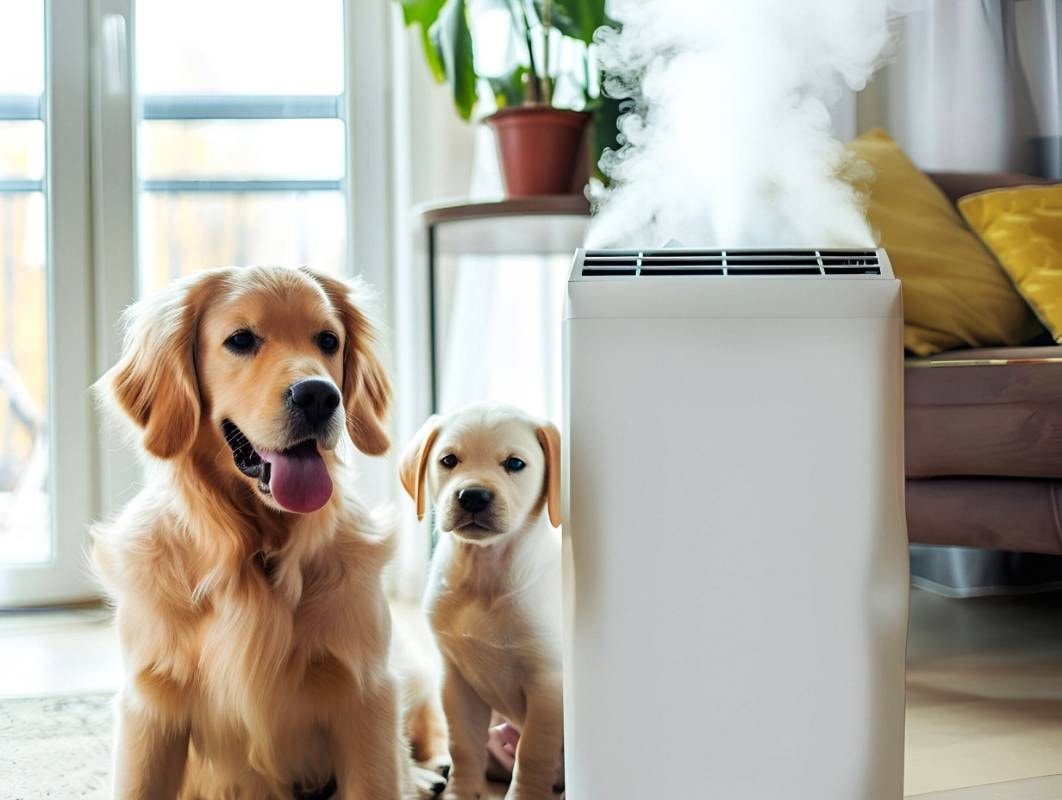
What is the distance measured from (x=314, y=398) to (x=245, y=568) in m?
0.20

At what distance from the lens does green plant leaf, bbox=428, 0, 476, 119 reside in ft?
6.80

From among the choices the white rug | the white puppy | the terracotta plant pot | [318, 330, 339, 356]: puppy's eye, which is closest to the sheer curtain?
the terracotta plant pot

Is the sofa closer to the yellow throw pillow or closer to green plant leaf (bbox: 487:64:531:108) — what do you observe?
the yellow throw pillow

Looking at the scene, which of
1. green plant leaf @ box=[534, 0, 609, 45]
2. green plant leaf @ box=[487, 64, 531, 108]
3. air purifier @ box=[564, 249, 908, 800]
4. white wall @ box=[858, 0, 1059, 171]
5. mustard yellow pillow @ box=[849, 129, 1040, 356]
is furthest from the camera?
white wall @ box=[858, 0, 1059, 171]

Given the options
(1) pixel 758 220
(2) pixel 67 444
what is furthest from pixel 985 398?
(2) pixel 67 444

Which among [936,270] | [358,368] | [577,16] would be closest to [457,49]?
[577,16]

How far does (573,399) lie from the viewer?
3.05ft

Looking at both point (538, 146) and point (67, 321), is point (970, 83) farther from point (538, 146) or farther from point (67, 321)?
point (67, 321)

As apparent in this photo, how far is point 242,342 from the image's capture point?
1.04m

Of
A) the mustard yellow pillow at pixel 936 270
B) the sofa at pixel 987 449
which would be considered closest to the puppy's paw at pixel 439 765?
the sofa at pixel 987 449

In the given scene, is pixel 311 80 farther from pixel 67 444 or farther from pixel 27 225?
pixel 67 444

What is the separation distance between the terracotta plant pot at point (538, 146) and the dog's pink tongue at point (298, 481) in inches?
45.6

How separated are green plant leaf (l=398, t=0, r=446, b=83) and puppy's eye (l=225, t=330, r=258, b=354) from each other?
4.18ft

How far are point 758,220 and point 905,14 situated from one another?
4.88ft
